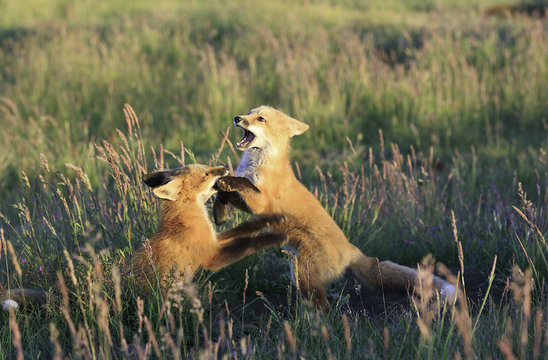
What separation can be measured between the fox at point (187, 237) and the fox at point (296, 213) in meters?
0.17

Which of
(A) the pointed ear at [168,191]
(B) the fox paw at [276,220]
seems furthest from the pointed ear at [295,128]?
(A) the pointed ear at [168,191]

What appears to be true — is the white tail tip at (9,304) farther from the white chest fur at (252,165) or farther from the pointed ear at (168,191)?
the white chest fur at (252,165)

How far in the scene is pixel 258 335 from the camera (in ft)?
12.2

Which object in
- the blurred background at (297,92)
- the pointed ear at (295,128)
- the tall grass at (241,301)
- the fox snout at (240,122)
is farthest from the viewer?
the blurred background at (297,92)

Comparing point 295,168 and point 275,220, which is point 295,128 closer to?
point 275,220

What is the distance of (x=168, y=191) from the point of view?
4180 mm

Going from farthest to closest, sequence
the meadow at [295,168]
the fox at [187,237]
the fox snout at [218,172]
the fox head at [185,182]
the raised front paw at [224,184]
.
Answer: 1. the fox snout at [218,172]
2. the raised front paw at [224,184]
3. the fox head at [185,182]
4. the fox at [187,237]
5. the meadow at [295,168]

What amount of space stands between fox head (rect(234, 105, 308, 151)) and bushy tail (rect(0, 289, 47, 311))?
1.88 metres

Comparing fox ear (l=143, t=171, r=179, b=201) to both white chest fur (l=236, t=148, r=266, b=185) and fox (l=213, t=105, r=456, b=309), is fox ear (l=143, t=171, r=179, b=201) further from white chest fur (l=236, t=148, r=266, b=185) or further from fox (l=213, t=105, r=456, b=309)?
white chest fur (l=236, t=148, r=266, b=185)

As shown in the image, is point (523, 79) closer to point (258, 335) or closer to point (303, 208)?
point (303, 208)

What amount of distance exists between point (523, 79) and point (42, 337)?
8.86 metres

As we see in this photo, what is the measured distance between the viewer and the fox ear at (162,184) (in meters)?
4.11

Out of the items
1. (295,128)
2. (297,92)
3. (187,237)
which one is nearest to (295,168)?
(297,92)

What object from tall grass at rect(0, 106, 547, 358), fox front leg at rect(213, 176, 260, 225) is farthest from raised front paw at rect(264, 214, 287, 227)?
tall grass at rect(0, 106, 547, 358)
